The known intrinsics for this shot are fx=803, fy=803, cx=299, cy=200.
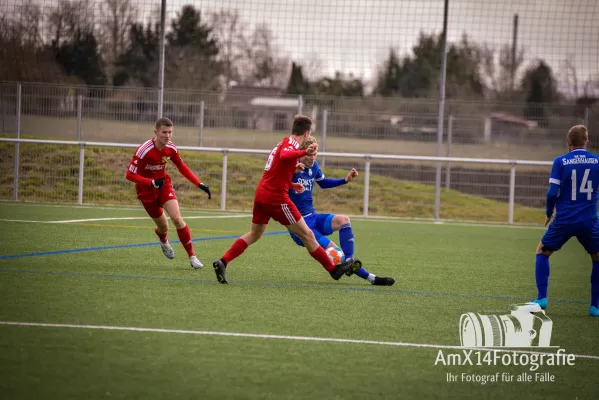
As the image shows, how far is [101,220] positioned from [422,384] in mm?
11482

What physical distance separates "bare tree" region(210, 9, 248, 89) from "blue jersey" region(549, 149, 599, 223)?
16057 mm

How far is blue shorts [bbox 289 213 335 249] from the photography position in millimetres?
8758

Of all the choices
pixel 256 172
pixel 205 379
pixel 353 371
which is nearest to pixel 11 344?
pixel 205 379

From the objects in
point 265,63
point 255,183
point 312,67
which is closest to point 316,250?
point 255,183

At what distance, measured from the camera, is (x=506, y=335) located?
6.02 metres

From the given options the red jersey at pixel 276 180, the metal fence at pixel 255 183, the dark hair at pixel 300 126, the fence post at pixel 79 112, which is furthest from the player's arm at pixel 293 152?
the fence post at pixel 79 112

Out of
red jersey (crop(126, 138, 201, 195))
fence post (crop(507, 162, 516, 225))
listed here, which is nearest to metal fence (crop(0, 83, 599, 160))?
fence post (crop(507, 162, 516, 225))

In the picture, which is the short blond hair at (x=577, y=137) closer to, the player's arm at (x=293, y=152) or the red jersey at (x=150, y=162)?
the player's arm at (x=293, y=152)

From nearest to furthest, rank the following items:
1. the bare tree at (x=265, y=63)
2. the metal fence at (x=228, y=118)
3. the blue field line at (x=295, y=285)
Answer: the blue field line at (x=295, y=285), the metal fence at (x=228, y=118), the bare tree at (x=265, y=63)

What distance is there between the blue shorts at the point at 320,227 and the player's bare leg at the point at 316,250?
537mm

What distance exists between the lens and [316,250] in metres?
8.13

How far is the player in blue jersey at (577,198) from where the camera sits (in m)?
7.19

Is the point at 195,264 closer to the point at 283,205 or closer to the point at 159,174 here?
the point at 159,174

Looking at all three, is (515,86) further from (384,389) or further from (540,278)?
(384,389)
